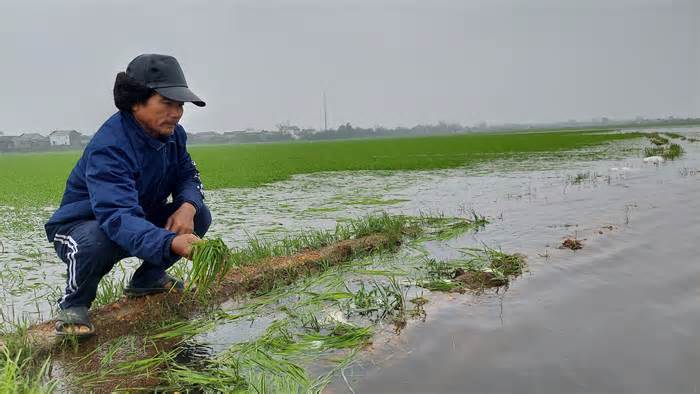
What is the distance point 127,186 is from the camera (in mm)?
2838

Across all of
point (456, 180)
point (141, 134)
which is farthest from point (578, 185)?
point (141, 134)

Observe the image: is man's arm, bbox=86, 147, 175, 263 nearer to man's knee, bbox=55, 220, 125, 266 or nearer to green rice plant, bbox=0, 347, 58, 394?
man's knee, bbox=55, 220, 125, 266

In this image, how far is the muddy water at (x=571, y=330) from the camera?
7.93 ft

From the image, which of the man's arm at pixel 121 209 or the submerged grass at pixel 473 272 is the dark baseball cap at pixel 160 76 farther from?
the submerged grass at pixel 473 272

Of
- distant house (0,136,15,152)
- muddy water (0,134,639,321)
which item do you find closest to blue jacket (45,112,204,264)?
muddy water (0,134,639,321)

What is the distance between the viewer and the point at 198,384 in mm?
2486

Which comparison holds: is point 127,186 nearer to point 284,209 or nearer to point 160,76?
point 160,76

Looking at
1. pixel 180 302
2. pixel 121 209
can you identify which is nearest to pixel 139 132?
pixel 121 209

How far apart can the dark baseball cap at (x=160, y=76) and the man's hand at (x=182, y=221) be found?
0.75 m

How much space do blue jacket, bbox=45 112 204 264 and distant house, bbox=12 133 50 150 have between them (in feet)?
330

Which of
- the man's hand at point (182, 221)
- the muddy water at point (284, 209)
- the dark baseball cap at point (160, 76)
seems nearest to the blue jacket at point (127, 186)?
the man's hand at point (182, 221)

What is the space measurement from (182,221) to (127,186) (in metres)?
0.48

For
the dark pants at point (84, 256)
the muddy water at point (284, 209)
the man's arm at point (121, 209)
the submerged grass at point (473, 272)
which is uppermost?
the man's arm at point (121, 209)

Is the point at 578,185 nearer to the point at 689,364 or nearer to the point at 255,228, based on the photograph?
the point at 255,228
